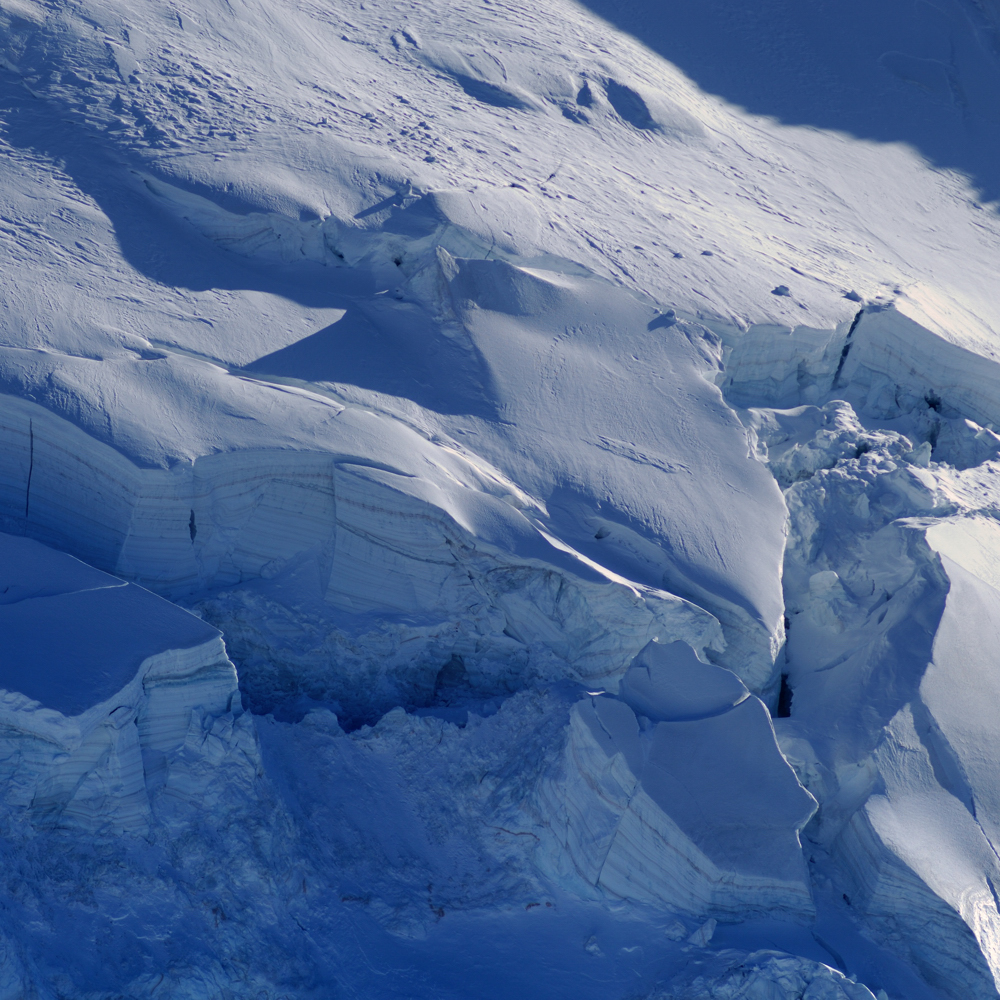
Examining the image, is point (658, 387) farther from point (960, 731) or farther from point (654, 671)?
point (960, 731)

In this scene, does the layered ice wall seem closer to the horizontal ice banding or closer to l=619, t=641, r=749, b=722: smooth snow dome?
the horizontal ice banding

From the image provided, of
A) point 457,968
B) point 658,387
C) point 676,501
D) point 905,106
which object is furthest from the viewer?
point 905,106

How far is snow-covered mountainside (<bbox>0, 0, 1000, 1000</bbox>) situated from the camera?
2.31m

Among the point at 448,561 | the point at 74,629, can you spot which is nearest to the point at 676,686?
the point at 448,561

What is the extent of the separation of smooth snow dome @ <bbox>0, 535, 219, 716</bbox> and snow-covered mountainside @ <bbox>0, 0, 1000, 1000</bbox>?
1 cm

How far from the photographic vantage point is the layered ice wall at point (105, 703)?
223 cm

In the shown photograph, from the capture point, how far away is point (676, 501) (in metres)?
3.23

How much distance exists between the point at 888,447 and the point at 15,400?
3045 millimetres

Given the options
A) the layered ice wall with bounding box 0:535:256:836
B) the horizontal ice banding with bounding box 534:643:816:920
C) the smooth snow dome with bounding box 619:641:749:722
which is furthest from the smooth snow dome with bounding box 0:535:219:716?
the smooth snow dome with bounding box 619:641:749:722

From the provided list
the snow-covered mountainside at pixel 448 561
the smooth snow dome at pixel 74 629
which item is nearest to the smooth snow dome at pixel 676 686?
the snow-covered mountainside at pixel 448 561

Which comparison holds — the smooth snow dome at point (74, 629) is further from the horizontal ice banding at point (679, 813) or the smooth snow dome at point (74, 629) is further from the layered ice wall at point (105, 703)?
the horizontal ice banding at point (679, 813)

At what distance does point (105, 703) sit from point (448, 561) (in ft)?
3.56

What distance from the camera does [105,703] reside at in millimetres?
2236

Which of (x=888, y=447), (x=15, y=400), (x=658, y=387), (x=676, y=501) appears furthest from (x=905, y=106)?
(x=15, y=400)
